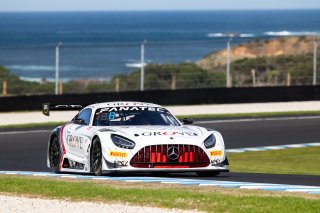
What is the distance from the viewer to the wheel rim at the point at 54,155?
748 inches

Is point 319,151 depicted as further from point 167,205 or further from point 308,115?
point 167,205

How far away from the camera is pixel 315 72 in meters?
40.3

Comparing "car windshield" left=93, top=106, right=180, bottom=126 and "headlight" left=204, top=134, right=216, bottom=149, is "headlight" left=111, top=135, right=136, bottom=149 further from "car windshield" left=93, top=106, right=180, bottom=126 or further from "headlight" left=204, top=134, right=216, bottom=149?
"headlight" left=204, top=134, right=216, bottom=149

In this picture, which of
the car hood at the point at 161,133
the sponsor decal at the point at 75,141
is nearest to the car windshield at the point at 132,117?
the sponsor decal at the point at 75,141

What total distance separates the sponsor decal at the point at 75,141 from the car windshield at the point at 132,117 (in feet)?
1.16

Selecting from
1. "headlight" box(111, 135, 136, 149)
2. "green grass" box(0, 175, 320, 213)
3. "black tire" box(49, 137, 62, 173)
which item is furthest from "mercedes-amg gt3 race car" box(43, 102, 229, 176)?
"green grass" box(0, 175, 320, 213)

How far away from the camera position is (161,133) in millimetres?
16938

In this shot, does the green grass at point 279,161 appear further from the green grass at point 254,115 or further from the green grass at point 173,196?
the green grass at point 254,115

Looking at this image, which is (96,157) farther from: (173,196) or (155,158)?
(173,196)

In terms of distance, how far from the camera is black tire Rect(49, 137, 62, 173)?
62.1 ft

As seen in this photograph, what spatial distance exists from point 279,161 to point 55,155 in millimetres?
6919

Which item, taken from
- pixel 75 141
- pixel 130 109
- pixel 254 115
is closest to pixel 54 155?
pixel 75 141

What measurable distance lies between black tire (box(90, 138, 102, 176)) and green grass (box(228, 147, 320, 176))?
5151 millimetres

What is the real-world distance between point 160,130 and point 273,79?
2909 cm
